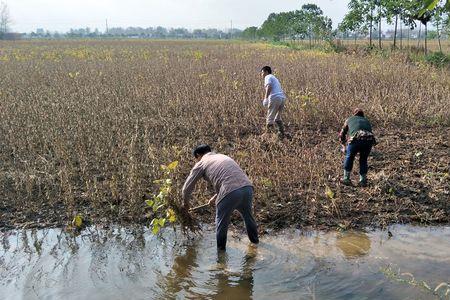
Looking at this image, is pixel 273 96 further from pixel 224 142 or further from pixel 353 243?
pixel 353 243

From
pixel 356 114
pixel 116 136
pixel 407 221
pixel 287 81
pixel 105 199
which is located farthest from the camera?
pixel 287 81

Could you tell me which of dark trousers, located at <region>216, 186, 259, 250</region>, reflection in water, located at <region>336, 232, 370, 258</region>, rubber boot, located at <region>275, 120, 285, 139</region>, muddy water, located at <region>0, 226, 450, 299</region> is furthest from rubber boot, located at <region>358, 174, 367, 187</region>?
rubber boot, located at <region>275, 120, 285, 139</region>

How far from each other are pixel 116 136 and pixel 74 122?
97 cm

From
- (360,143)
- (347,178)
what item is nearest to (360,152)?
(360,143)

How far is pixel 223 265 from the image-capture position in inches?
180

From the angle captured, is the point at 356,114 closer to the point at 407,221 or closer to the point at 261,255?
the point at 407,221

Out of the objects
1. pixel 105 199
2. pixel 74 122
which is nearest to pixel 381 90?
pixel 74 122

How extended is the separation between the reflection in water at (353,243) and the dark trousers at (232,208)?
102 cm

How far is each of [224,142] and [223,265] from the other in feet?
12.2

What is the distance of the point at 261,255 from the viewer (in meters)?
4.75

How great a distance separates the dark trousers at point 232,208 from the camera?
14.6ft

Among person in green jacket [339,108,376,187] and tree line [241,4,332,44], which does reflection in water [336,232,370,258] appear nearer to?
person in green jacket [339,108,376,187]

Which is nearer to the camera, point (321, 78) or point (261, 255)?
point (261, 255)

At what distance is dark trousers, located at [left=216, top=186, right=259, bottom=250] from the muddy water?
9.3 inches
